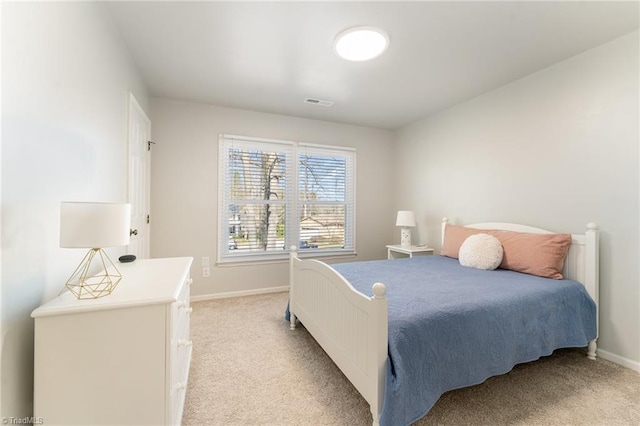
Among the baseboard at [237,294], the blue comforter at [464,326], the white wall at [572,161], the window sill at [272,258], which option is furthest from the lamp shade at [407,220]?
the baseboard at [237,294]

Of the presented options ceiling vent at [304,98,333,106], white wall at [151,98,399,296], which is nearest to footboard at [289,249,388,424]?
white wall at [151,98,399,296]

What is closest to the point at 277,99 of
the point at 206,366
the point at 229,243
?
the point at 229,243

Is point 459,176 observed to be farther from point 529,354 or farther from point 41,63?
point 41,63

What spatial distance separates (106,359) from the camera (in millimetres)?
1025

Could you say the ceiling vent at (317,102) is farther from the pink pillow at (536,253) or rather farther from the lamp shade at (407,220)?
the pink pillow at (536,253)

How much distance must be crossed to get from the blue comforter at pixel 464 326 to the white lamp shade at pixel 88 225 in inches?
50.6

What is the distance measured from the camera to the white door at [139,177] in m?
2.34

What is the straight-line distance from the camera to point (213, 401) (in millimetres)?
1613

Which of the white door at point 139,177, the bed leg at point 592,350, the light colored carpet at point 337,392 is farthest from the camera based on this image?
the white door at point 139,177

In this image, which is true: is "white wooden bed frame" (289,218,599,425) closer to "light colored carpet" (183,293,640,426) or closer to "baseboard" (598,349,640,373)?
"baseboard" (598,349,640,373)

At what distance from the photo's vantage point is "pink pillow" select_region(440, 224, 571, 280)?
2.16 m

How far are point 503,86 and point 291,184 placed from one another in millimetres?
2592

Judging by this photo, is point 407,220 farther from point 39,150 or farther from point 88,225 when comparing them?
point 39,150

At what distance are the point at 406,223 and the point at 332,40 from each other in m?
2.32
